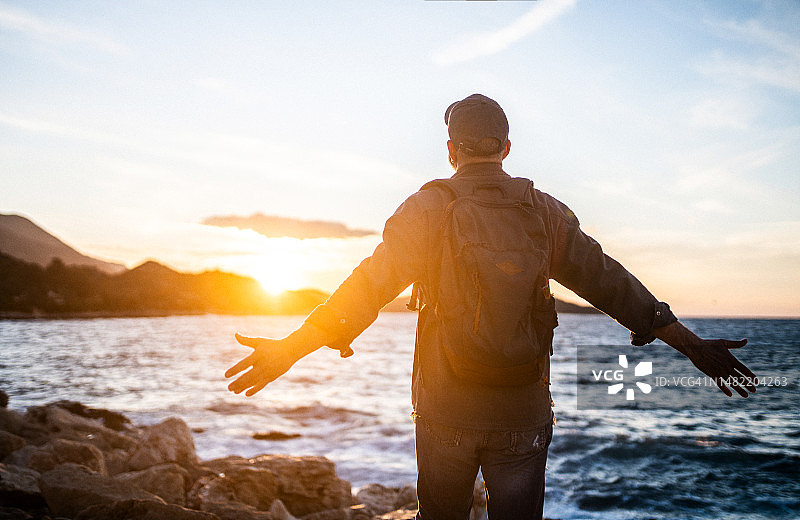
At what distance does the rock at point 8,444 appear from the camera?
8.88 m

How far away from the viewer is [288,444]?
42.7 ft

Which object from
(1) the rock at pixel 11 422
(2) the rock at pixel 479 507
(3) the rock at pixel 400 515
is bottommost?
(1) the rock at pixel 11 422

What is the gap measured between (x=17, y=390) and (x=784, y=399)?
28.0m

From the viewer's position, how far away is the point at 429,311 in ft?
8.34

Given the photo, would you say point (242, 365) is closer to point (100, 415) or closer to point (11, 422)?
point (11, 422)

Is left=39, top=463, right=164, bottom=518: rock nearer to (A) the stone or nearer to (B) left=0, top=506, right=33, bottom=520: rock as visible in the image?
(B) left=0, top=506, right=33, bottom=520: rock

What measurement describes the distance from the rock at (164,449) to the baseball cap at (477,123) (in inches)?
308

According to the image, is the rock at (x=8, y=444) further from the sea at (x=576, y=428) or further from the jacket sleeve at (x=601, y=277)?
the jacket sleeve at (x=601, y=277)

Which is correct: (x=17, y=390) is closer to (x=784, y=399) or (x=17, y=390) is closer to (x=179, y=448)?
(x=179, y=448)

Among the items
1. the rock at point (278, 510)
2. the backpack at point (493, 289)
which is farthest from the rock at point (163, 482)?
the backpack at point (493, 289)

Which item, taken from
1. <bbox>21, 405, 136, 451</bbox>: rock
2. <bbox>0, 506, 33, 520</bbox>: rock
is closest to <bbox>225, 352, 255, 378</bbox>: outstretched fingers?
<bbox>0, 506, 33, 520</bbox>: rock

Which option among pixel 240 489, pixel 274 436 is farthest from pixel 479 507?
pixel 274 436

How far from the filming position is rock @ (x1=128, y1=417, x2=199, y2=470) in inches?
330

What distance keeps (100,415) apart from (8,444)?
6.00 meters
